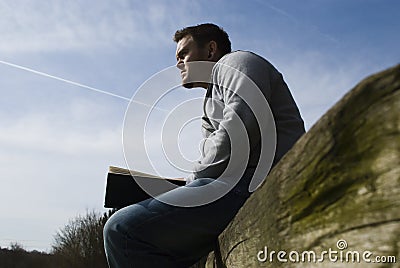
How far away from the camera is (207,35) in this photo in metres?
2.96

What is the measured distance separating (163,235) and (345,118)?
1.20m

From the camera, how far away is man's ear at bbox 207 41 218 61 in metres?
2.96

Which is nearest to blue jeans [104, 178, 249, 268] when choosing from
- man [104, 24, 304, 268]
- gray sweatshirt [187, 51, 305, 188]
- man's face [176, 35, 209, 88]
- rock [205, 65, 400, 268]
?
man [104, 24, 304, 268]

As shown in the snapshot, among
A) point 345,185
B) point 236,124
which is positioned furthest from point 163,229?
point 345,185

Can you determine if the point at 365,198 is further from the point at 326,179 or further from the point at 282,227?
the point at 282,227

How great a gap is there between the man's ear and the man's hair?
0.07ft

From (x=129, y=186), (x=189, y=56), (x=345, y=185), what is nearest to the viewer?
(x=345, y=185)

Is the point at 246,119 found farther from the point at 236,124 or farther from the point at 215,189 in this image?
the point at 215,189

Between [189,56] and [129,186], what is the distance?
2.75 feet

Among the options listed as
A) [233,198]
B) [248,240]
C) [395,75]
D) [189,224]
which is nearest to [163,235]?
[189,224]

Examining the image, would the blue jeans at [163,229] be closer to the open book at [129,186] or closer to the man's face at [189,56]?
the open book at [129,186]

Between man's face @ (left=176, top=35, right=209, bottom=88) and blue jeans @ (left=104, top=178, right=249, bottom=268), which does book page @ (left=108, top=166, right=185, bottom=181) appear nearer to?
blue jeans @ (left=104, top=178, right=249, bottom=268)

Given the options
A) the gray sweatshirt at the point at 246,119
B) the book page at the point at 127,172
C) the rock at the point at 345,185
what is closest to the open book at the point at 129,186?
the book page at the point at 127,172

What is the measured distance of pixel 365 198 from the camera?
106 cm
